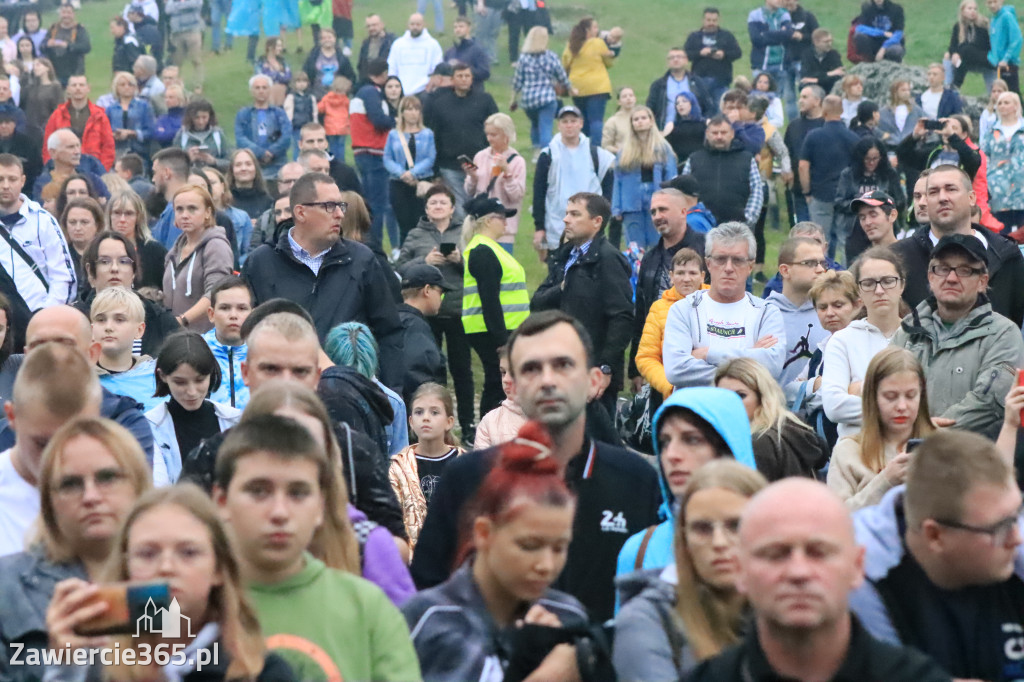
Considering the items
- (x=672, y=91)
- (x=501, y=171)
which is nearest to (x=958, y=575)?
(x=501, y=171)

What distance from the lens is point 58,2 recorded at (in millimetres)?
33062

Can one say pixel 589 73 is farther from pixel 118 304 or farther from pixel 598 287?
pixel 118 304

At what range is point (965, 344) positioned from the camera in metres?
7.25

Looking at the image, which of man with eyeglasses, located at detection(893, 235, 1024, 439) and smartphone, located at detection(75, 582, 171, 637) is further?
man with eyeglasses, located at detection(893, 235, 1024, 439)

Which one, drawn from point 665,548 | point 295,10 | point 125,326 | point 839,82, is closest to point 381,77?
point 839,82

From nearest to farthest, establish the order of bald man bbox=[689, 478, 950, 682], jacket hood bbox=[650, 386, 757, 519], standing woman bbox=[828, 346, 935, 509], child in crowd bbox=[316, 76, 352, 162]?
bald man bbox=[689, 478, 950, 682], jacket hood bbox=[650, 386, 757, 519], standing woman bbox=[828, 346, 935, 509], child in crowd bbox=[316, 76, 352, 162]

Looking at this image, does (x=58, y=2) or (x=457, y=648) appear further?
(x=58, y=2)

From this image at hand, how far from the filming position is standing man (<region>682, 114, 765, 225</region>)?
537 inches

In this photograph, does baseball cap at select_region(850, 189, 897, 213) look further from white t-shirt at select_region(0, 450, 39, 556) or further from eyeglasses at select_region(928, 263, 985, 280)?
white t-shirt at select_region(0, 450, 39, 556)

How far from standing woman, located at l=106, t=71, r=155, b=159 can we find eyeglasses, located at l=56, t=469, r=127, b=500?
1490cm

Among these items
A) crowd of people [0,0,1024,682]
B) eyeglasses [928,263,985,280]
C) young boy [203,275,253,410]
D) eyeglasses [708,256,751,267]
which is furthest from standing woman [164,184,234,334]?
eyeglasses [928,263,985,280]

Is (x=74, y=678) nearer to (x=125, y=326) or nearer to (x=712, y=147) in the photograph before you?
(x=125, y=326)

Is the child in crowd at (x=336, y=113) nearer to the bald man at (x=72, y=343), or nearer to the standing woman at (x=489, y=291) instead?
the standing woman at (x=489, y=291)

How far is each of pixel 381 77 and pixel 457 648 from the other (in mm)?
15180
